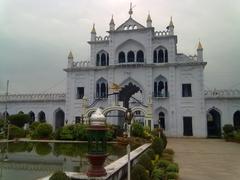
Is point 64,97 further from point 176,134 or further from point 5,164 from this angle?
point 5,164

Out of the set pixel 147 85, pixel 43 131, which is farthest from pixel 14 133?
pixel 147 85

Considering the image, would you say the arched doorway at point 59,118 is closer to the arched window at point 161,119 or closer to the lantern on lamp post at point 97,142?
the arched window at point 161,119

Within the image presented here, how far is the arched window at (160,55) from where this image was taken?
3575 centimetres

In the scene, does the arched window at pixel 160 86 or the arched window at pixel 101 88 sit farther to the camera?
the arched window at pixel 101 88

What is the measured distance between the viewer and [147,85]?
3512cm

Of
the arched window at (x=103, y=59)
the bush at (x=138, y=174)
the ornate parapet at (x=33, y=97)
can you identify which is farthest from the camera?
the ornate parapet at (x=33, y=97)

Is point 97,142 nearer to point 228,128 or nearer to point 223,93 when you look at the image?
point 228,128

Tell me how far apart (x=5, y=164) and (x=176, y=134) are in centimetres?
2438

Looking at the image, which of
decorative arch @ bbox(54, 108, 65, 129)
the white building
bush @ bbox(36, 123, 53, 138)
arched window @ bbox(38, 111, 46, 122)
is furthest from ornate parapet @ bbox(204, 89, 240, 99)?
arched window @ bbox(38, 111, 46, 122)

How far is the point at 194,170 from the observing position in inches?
486

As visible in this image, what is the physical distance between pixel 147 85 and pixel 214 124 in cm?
1077

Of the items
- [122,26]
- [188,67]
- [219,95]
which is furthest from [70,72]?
[219,95]

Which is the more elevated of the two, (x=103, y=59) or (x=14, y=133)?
(x=103, y=59)

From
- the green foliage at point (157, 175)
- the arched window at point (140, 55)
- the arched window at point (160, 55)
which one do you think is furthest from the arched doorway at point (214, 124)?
the green foliage at point (157, 175)
